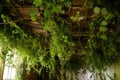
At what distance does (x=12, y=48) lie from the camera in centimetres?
329

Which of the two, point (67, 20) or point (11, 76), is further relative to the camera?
point (11, 76)

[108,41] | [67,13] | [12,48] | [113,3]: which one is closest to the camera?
[113,3]

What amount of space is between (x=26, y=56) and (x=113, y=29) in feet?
5.97

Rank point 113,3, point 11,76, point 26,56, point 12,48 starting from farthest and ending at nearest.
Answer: point 11,76 → point 26,56 → point 12,48 → point 113,3

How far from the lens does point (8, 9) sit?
2.63 metres

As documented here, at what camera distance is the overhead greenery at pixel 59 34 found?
7.41ft

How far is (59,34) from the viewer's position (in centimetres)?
269

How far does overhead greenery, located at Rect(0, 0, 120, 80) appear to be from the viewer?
88.9 inches

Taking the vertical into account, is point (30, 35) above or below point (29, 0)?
below

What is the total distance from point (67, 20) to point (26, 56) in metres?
1.36

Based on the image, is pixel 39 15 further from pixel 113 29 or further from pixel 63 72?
pixel 63 72

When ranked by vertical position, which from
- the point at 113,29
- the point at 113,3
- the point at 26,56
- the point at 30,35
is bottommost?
the point at 26,56

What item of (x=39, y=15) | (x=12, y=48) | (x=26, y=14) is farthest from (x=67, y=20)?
(x=12, y=48)

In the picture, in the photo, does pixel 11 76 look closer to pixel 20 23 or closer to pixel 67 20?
pixel 20 23
